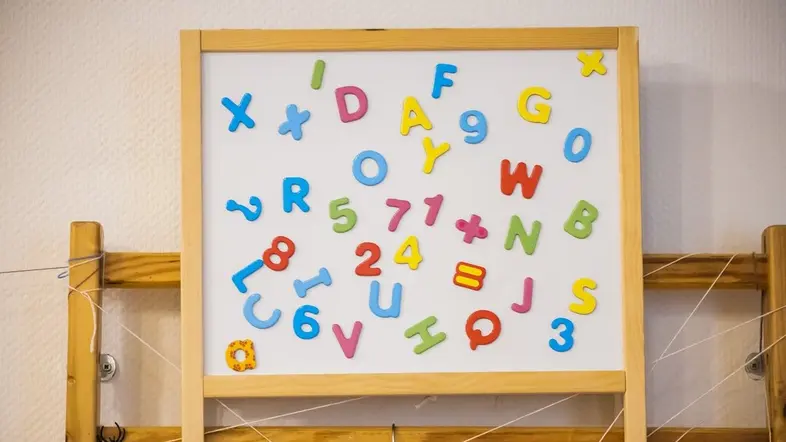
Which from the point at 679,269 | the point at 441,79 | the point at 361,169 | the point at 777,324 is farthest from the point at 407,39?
the point at 777,324

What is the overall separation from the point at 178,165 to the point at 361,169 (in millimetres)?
286

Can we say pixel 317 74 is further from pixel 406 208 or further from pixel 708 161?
pixel 708 161

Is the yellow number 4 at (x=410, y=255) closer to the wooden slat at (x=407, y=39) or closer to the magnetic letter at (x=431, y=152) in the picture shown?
the magnetic letter at (x=431, y=152)

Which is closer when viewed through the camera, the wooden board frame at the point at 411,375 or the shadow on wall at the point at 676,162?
the wooden board frame at the point at 411,375

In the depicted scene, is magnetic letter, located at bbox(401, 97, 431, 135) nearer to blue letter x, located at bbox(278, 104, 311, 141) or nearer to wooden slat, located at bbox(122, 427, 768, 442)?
blue letter x, located at bbox(278, 104, 311, 141)

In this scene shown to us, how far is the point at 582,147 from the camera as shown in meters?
1.08

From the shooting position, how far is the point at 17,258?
1.16 meters

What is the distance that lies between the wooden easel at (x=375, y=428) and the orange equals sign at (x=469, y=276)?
0.21 meters

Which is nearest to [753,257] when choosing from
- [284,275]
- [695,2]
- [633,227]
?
[633,227]

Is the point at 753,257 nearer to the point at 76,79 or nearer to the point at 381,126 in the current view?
the point at 381,126

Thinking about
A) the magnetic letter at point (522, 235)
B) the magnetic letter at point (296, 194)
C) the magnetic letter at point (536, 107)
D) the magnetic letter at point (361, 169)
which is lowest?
the magnetic letter at point (522, 235)

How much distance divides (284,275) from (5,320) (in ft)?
1.40

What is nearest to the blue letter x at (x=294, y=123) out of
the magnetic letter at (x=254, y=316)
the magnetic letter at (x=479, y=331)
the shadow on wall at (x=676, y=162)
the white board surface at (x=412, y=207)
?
the white board surface at (x=412, y=207)

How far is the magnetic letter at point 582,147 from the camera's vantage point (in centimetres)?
107
